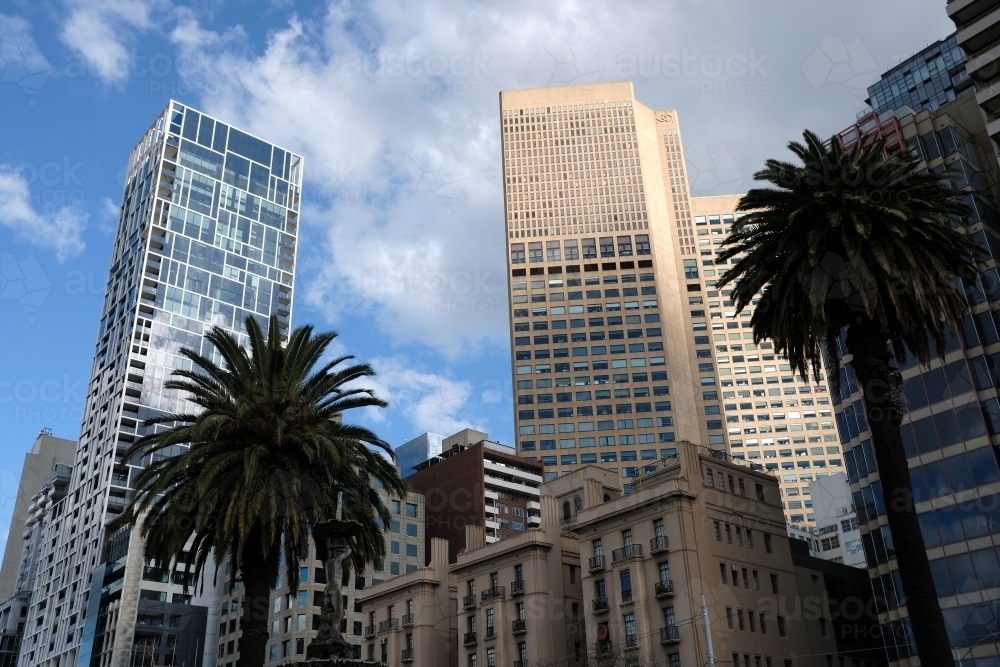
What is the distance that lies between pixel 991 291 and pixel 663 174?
131m

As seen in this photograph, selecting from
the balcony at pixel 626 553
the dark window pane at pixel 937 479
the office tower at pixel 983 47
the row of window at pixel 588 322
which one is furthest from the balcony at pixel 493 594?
the row of window at pixel 588 322

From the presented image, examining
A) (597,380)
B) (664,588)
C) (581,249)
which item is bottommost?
(664,588)

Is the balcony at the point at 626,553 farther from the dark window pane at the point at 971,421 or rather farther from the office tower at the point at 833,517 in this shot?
the office tower at the point at 833,517

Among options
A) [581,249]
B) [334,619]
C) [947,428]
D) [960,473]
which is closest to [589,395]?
[581,249]

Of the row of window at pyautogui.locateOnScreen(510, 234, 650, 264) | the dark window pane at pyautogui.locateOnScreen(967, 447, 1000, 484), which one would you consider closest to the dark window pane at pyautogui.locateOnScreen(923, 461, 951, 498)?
the dark window pane at pyautogui.locateOnScreen(967, 447, 1000, 484)

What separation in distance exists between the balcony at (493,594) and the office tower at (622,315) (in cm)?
7115

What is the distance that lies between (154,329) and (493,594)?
337ft

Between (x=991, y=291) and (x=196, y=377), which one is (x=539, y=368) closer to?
(x=991, y=291)

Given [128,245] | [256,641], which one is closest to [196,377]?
[256,641]

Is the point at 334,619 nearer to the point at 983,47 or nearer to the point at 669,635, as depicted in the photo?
the point at 669,635

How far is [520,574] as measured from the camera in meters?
70.5

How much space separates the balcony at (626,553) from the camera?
204 feet

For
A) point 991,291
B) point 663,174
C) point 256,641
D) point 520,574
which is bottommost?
point 256,641

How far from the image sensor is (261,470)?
110ft
